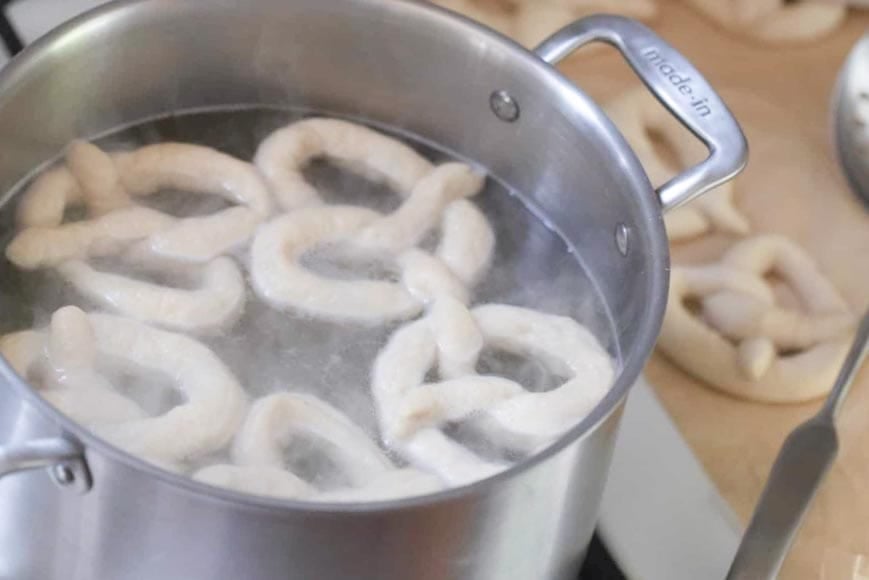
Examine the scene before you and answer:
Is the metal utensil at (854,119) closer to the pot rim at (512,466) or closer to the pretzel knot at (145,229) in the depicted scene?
the pot rim at (512,466)

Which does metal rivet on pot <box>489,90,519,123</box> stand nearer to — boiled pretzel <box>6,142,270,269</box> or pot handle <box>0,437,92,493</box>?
boiled pretzel <box>6,142,270,269</box>

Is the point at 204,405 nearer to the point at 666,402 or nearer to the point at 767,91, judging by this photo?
the point at 666,402

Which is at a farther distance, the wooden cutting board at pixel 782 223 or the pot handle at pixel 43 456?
the wooden cutting board at pixel 782 223

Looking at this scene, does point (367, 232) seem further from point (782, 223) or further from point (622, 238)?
point (782, 223)

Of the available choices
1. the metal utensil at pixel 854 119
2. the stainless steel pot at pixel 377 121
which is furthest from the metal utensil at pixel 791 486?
the metal utensil at pixel 854 119

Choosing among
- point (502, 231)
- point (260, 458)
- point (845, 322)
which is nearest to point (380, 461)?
point (260, 458)
